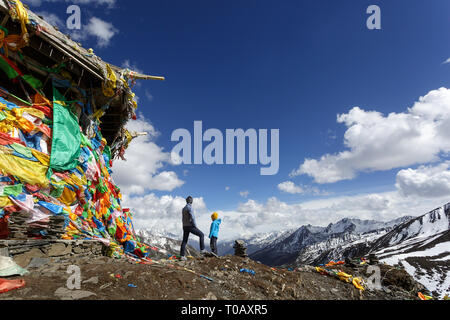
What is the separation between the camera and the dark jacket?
10709 mm

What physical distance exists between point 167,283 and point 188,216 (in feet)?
15.9

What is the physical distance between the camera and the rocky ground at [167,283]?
4.95 metres

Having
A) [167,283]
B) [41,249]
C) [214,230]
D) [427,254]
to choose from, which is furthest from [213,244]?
[427,254]

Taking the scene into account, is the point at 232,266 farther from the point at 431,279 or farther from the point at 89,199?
the point at 431,279

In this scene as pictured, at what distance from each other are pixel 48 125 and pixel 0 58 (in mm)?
3358

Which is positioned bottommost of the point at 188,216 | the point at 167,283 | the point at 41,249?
the point at 167,283

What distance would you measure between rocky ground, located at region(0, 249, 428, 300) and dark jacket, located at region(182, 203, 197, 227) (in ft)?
6.13

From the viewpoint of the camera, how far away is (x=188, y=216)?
10.8 m

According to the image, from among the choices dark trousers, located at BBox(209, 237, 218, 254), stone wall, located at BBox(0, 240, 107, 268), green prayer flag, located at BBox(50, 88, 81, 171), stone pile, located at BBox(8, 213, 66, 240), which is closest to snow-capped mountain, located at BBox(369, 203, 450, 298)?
dark trousers, located at BBox(209, 237, 218, 254)

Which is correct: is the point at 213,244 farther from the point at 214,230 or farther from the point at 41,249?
the point at 41,249

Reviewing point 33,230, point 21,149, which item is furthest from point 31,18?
point 33,230

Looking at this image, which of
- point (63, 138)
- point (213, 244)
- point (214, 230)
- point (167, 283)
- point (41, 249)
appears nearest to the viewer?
point (167, 283)

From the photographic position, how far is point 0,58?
1009cm

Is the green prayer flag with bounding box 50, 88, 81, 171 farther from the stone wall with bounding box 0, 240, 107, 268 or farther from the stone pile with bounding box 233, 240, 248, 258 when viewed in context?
the stone pile with bounding box 233, 240, 248, 258
